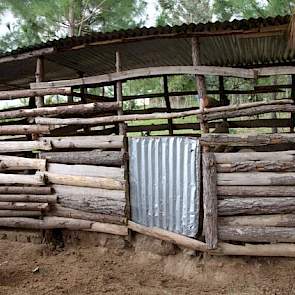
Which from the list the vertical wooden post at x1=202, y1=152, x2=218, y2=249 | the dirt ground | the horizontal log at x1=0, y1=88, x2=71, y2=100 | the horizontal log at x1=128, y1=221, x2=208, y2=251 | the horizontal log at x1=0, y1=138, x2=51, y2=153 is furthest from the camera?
the horizontal log at x1=0, y1=138, x2=51, y2=153

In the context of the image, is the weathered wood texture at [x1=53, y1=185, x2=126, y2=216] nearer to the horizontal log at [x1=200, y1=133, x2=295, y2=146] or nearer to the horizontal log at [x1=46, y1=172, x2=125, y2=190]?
the horizontal log at [x1=46, y1=172, x2=125, y2=190]

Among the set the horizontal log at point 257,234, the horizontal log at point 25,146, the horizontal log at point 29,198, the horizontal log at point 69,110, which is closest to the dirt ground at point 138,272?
the horizontal log at point 257,234

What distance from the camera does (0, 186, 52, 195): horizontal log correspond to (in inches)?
258

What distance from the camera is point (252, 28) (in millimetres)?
5254

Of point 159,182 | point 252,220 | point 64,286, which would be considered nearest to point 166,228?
point 159,182

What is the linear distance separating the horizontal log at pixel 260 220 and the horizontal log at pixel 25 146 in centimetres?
301

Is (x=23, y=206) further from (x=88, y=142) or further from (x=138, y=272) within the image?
(x=138, y=272)

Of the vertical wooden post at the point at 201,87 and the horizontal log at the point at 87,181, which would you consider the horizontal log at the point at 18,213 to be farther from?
the vertical wooden post at the point at 201,87

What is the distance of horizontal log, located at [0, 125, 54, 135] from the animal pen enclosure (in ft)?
0.07

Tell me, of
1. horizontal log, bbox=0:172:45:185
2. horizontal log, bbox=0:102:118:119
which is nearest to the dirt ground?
horizontal log, bbox=0:172:45:185

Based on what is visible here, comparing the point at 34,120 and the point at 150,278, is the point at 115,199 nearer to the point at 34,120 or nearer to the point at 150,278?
the point at 150,278

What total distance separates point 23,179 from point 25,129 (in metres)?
0.84

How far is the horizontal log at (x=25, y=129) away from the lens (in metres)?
6.49

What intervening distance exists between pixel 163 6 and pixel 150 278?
52.9 feet
